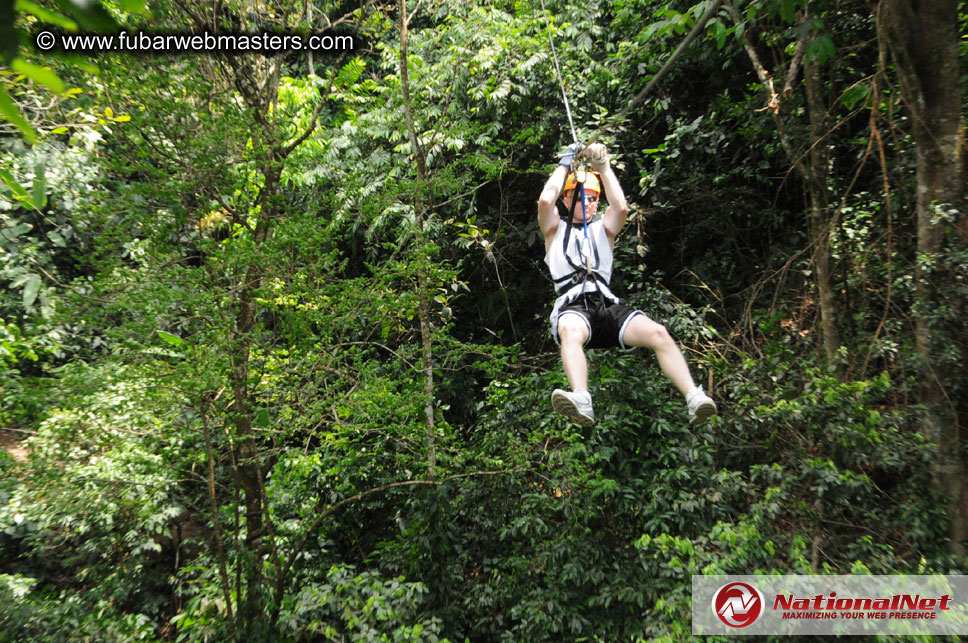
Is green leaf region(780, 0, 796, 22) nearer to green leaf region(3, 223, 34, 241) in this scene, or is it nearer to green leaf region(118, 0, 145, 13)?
Result: green leaf region(118, 0, 145, 13)

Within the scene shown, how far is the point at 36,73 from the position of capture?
0.80 metres

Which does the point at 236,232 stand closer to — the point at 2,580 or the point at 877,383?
the point at 2,580

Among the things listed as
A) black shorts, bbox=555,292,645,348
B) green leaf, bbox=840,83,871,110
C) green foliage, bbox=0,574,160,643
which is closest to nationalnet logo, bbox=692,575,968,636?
black shorts, bbox=555,292,645,348

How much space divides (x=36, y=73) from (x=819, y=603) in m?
3.13

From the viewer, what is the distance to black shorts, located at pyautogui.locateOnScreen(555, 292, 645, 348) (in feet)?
10.1

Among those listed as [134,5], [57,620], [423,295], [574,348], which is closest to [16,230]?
[57,620]

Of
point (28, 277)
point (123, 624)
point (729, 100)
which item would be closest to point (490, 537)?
point (123, 624)

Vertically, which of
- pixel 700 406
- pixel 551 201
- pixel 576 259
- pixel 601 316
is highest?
pixel 551 201

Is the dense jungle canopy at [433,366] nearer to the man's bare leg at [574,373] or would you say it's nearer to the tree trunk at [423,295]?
the tree trunk at [423,295]

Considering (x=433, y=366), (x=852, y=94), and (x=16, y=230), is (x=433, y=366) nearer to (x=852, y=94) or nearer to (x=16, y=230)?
(x=16, y=230)

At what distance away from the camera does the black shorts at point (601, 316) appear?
3.08m

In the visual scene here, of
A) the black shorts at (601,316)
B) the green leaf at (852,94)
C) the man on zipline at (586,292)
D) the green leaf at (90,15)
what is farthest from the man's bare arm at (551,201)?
the green leaf at (90,15)

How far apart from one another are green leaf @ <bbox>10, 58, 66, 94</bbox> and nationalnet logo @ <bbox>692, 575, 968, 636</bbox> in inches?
114
